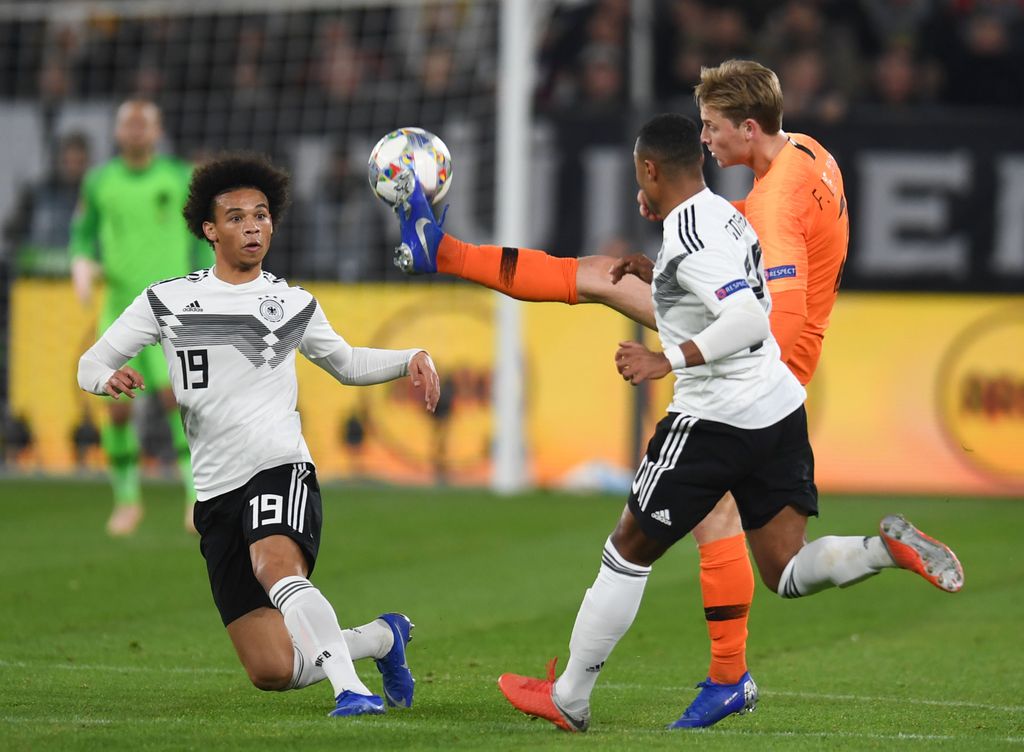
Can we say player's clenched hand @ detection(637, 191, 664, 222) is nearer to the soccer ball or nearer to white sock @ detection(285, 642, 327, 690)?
the soccer ball

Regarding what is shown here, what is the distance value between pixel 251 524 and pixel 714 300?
5.74 ft

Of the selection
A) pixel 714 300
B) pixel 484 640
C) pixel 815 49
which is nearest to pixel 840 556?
pixel 714 300

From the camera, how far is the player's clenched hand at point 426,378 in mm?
5773

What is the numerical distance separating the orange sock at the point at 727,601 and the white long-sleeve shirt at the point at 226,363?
1.27 meters

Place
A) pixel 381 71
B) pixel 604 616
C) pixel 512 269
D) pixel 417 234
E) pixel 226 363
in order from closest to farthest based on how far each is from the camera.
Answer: pixel 604 616 < pixel 226 363 < pixel 417 234 < pixel 512 269 < pixel 381 71

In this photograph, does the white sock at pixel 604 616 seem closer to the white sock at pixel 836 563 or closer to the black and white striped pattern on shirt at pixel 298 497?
the white sock at pixel 836 563

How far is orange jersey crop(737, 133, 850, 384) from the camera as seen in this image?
586 cm

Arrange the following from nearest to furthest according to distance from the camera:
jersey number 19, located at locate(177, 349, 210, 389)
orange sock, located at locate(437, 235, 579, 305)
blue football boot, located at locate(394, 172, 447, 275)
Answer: jersey number 19, located at locate(177, 349, 210, 389) < blue football boot, located at locate(394, 172, 447, 275) < orange sock, located at locate(437, 235, 579, 305)

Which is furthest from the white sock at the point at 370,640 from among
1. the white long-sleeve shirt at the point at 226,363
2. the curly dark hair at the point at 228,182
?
the curly dark hair at the point at 228,182

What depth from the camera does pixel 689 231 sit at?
5.32m

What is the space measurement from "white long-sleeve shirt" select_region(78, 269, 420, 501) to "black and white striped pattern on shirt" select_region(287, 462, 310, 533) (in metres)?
0.05

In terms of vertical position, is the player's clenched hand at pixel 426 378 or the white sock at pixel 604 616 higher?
the player's clenched hand at pixel 426 378

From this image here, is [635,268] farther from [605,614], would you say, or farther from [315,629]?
[315,629]

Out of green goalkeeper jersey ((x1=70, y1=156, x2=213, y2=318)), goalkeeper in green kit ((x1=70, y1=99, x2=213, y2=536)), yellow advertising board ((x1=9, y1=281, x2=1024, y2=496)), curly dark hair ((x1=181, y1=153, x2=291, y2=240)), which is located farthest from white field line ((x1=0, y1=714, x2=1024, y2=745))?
yellow advertising board ((x1=9, y1=281, x2=1024, y2=496))
